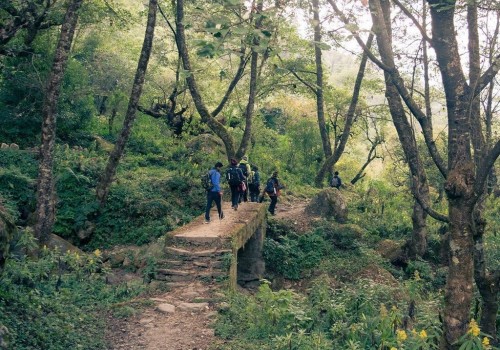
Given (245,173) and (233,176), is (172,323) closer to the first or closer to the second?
(233,176)

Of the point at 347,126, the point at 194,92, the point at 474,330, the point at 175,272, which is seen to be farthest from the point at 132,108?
the point at 474,330

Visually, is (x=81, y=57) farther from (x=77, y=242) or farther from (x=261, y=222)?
(x=261, y=222)

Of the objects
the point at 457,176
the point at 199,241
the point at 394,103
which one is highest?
the point at 394,103

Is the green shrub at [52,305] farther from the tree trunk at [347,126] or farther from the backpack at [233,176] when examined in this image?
the tree trunk at [347,126]

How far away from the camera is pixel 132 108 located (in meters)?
15.5

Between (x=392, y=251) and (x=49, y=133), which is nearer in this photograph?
(x=49, y=133)

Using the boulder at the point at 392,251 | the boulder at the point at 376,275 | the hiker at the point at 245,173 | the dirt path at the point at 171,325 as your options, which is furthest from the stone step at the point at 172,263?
the boulder at the point at 392,251

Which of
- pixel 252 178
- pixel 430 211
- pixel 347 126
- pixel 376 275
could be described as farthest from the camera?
pixel 347 126

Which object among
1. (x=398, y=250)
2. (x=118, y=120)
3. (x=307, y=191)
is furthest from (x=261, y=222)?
(x=118, y=120)

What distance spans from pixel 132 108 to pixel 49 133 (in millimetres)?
3758

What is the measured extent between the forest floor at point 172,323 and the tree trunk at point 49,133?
4.27 meters

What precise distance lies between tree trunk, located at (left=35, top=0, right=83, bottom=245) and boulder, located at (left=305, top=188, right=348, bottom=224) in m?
10.7

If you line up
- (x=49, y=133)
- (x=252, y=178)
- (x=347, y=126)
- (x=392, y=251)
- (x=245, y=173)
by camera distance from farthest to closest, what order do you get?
1. (x=347, y=126)
2. (x=392, y=251)
3. (x=252, y=178)
4. (x=245, y=173)
5. (x=49, y=133)

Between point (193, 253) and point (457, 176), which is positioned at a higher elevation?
point (457, 176)
